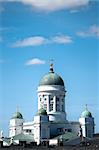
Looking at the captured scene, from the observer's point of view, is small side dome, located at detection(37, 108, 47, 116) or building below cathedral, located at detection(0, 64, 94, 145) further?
building below cathedral, located at detection(0, 64, 94, 145)

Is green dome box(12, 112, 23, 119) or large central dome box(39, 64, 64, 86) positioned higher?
large central dome box(39, 64, 64, 86)

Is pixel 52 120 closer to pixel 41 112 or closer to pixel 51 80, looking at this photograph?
pixel 41 112

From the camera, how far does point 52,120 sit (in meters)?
90.0

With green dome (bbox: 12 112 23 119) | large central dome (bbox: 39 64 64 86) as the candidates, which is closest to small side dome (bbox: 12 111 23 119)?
green dome (bbox: 12 112 23 119)

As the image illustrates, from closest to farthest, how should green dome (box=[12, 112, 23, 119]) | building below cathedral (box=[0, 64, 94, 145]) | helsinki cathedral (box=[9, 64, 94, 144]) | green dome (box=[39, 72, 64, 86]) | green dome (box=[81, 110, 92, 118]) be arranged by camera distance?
building below cathedral (box=[0, 64, 94, 145]) → helsinki cathedral (box=[9, 64, 94, 144]) → green dome (box=[39, 72, 64, 86]) → green dome (box=[81, 110, 92, 118]) → green dome (box=[12, 112, 23, 119])

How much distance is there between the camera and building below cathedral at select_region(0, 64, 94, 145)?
8694 centimetres

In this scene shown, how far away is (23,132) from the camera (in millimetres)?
91438

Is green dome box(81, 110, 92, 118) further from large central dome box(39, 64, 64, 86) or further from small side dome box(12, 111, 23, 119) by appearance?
small side dome box(12, 111, 23, 119)

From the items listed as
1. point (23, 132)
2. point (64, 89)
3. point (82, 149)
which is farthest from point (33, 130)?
point (82, 149)

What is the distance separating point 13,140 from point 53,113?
864 centimetres

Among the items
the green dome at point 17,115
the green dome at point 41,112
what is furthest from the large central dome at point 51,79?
the green dome at point 17,115

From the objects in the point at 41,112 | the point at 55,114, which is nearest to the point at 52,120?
the point at 55,114

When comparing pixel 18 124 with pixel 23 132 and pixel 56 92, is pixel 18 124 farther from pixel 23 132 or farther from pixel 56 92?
pixel 56 92

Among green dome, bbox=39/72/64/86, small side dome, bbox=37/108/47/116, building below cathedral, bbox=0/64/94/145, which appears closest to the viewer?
small side dome, bbox=37/108/47/116
